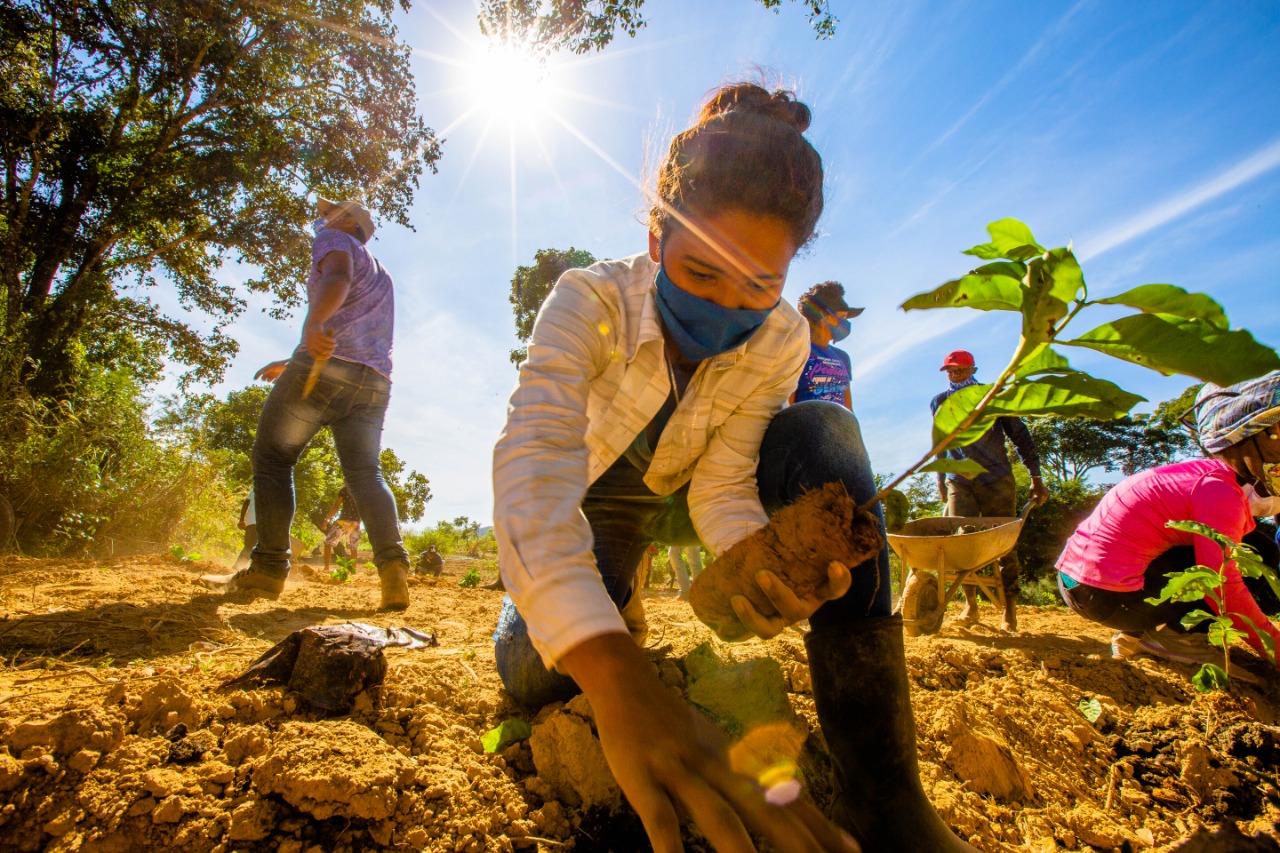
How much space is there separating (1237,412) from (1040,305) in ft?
7.88

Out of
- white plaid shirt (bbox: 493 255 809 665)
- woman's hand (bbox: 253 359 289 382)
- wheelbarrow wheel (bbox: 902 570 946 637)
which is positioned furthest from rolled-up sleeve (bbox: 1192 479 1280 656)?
woman's hand (bbox: 253 359 289 382)

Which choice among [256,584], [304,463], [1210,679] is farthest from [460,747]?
[304,463]

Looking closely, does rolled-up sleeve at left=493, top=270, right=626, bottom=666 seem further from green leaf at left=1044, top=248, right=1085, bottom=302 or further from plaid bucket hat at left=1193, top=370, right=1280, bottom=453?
plaid bucket hat at left=1193, top=370, right=1280, bottom=453

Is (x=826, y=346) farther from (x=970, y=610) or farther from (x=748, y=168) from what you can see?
(x=748, y=168)

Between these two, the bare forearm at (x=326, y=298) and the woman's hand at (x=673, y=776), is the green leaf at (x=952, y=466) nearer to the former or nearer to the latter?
the woman's hand at (x=673, y=776)

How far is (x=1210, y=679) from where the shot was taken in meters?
1.94

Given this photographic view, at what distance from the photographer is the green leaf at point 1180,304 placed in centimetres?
67

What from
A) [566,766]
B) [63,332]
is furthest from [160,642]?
[63,332]

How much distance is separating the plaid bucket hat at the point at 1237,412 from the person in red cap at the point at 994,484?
1512mm

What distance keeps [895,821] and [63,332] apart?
433 inches

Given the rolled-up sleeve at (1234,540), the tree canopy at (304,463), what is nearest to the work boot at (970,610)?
the rolled-up sleeve at (1234,540)

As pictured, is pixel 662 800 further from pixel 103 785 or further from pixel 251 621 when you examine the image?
pixel 251 621

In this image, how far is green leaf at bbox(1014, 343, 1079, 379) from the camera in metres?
0.81

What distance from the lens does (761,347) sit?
144 cm
